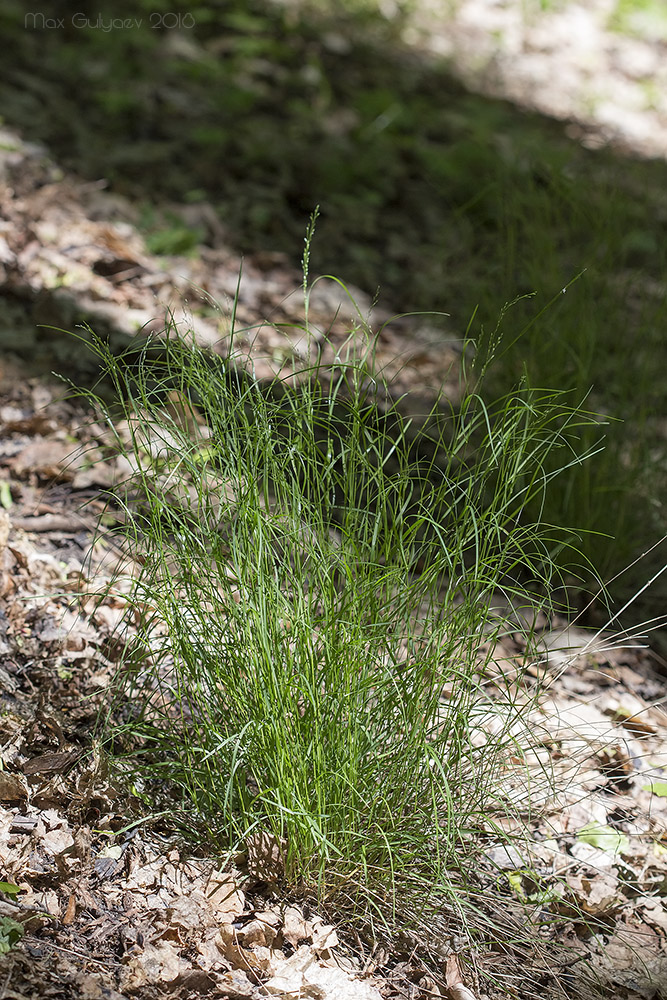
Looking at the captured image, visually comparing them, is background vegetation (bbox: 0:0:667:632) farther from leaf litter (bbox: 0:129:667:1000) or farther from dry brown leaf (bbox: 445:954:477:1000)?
dry brown leaf (bbox: 445:954:477:1000)

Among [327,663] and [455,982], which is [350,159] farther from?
[455,982]

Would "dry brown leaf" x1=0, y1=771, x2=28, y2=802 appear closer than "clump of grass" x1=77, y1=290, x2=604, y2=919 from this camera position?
No

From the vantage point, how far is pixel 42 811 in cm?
159

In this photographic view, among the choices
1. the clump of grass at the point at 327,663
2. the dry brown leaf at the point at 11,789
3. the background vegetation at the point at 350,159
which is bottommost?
the dry brown leaf at the point at 11,789
